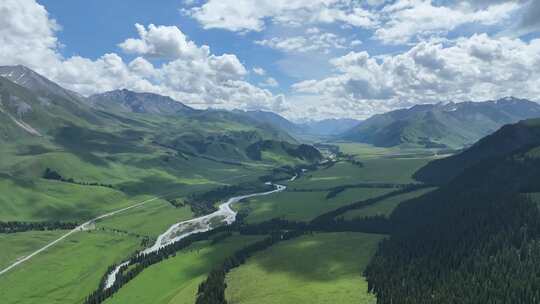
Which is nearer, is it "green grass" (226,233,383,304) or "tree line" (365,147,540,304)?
"tree line" (365,147,540,304)

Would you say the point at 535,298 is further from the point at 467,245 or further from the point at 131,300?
the point at 131,300

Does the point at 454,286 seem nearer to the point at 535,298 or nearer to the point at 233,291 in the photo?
the point at 535,298

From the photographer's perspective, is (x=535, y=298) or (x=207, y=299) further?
(x=207, y=299)

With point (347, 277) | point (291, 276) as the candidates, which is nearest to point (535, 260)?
point (347, 277)

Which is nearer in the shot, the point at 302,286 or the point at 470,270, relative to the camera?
the point at 470,270

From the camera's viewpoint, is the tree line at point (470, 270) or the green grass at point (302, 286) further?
the green grass at point (302, 286)

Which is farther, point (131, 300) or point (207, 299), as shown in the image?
point (131, 300)

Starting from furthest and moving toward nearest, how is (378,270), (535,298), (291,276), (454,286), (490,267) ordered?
(291,276)
(378,270)
(490,267)
(454,286)
(535,298)

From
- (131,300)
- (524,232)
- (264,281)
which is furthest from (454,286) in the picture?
(131,300)

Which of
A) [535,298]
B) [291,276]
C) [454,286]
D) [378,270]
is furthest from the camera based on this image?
[291,276]
